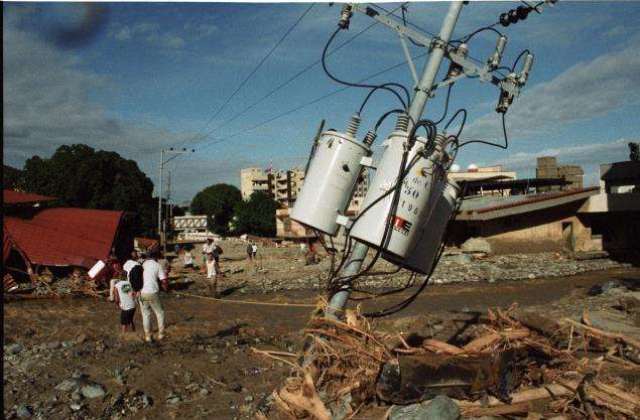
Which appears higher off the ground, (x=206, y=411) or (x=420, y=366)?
(x=420, y=366)

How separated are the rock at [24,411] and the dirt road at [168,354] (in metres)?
0.07

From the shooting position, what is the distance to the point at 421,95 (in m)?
5.02

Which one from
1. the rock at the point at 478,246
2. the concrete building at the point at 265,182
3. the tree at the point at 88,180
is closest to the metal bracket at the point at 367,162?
the rock at the point at 478,246

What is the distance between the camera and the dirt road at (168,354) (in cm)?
712

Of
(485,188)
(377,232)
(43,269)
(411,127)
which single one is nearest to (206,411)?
(377,232)

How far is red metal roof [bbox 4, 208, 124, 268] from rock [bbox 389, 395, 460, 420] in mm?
19406

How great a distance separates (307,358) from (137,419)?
9.72 feet

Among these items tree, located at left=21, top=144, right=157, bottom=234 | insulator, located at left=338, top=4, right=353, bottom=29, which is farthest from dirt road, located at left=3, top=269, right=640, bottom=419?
tree, located at left=21, top=144, right=157, bottom=234

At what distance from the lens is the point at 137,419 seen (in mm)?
Result: 6758

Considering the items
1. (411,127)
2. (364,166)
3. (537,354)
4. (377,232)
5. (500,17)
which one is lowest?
(537,354)

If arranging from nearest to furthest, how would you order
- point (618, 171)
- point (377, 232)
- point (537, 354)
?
point (377, 232) → point (537, 354) → point (618, 171)

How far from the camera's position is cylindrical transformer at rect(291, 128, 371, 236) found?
5.01 metres

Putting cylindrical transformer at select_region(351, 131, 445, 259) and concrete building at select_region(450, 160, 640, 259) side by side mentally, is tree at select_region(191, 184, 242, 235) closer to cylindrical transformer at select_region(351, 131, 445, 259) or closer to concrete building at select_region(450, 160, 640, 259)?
concrete building at select_region(450, 160, 640, 259)

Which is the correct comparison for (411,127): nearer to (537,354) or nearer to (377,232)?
(377,232)
